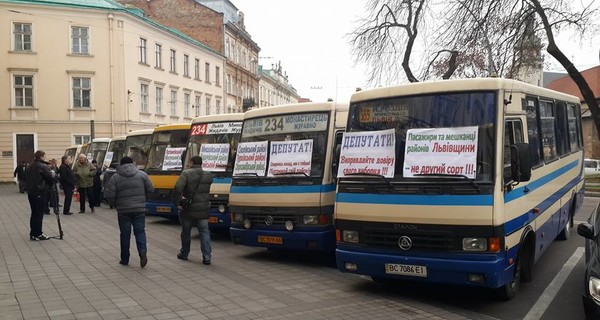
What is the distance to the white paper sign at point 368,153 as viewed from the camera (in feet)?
21.9

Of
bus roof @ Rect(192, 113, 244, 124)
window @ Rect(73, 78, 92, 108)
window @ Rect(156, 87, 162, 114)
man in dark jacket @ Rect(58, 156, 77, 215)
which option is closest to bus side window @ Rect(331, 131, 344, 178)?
bus roof @ Rect(192, 113, 244, 124)

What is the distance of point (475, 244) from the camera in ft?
19.7

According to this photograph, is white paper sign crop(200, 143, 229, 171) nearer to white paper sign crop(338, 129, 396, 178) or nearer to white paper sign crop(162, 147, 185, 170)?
white paper sign crop(162, 147, 185, 170)

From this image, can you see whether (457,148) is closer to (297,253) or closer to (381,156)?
(381,156)

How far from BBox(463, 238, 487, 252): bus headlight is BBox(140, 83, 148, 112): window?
3764cm

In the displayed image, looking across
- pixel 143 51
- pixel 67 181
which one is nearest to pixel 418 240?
pixel 67 181

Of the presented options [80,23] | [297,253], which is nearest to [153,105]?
[80,23]

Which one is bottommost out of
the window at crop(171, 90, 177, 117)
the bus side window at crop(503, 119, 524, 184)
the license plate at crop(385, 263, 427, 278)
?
the license plate at crop(385, 263, 427, 278)

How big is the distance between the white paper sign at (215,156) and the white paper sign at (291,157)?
268 cm

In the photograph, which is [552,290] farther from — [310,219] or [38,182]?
[38,182]

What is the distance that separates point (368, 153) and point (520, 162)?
1767 millimetres

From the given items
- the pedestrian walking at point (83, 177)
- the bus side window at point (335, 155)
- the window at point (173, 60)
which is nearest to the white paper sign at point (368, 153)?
the bus side window at point (335, 155)

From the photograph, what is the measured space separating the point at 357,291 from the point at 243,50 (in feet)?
196

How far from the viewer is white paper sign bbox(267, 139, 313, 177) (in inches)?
350
